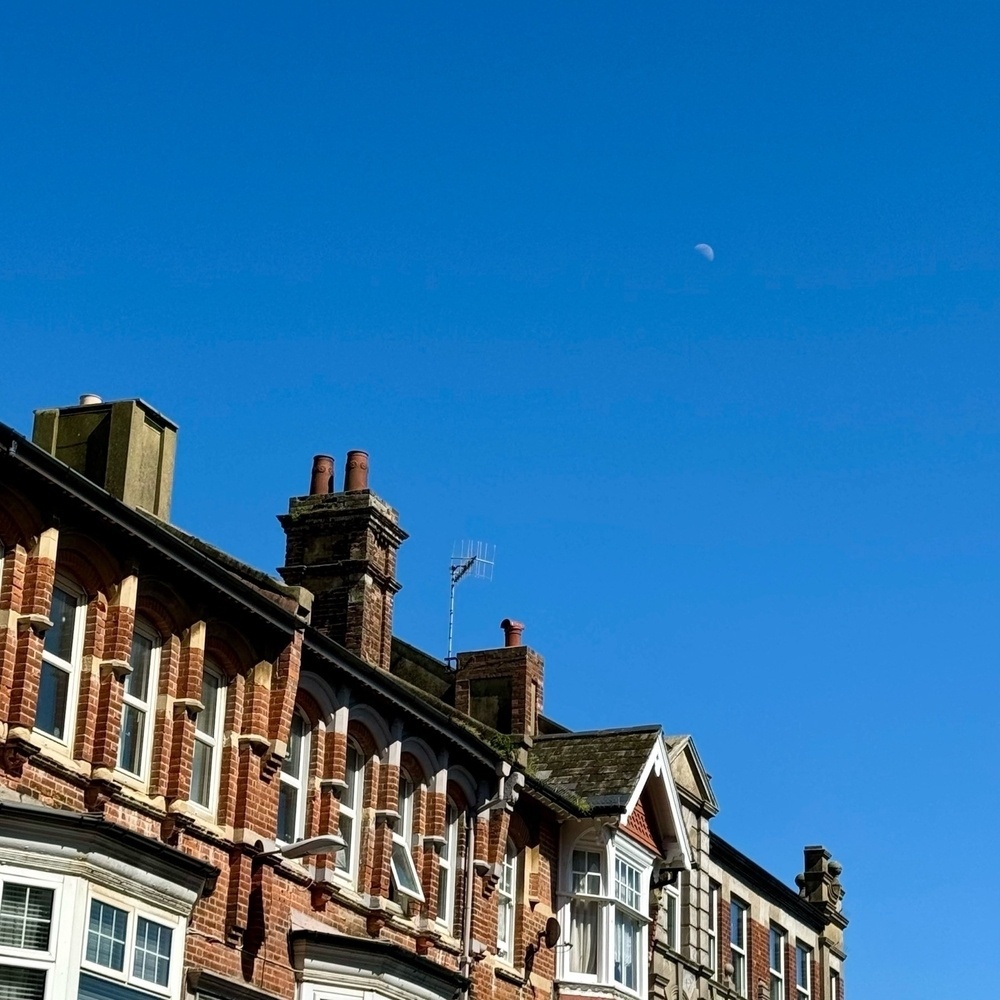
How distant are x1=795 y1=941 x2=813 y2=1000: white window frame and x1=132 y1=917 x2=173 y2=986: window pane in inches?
1079

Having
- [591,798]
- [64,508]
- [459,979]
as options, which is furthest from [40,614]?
[591,798]

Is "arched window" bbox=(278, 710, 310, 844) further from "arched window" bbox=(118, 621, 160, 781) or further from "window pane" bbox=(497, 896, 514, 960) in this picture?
"window pane" bbox=(497, 896, 514, 960)

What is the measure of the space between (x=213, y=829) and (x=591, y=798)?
1158 centimetres

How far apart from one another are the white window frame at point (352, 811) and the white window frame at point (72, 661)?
603cm

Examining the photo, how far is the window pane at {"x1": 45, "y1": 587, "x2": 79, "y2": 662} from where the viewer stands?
2466 centimetres

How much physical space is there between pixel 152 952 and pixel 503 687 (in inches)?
618

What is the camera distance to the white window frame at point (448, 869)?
32219 millimetres

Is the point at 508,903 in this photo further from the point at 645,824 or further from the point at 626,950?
the point at 645,824

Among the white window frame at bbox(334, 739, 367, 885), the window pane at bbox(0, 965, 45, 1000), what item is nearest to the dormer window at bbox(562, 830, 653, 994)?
the white window frame at bbox(334, 739, 367, 885)

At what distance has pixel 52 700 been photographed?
24.4 metres

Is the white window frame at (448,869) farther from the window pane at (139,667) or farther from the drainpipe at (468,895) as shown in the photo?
the window pane at (139,667)

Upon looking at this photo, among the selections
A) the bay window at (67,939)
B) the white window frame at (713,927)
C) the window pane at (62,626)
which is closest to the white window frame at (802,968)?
the white window frame at (713,927)

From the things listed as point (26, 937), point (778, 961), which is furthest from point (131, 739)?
point (778, 961)

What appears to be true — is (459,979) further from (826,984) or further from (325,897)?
(826,984)
